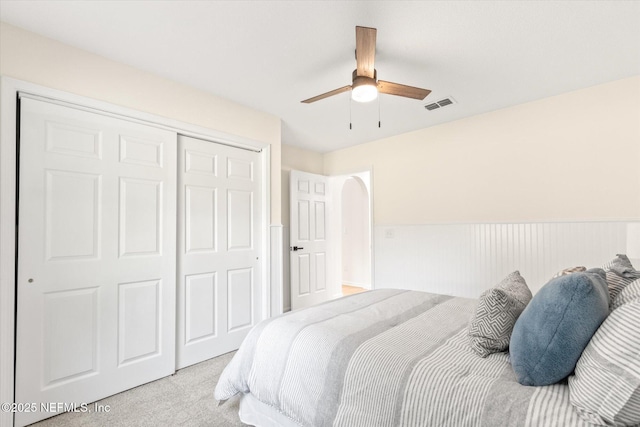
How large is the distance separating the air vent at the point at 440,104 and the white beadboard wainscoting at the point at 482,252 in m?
1.37

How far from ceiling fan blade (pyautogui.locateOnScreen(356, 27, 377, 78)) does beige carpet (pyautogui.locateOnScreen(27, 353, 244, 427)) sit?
2337 millimetres

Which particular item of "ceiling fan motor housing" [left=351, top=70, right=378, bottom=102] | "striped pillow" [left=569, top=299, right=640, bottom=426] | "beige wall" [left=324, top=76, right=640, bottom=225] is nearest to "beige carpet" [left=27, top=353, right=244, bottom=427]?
"striped pillow" [left=569, top=299, right=640, bottom=426]

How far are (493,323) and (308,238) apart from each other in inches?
128

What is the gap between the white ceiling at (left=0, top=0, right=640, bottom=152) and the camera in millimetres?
1737

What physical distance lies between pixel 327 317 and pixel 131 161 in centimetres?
191

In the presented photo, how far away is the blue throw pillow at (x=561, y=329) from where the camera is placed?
962mm

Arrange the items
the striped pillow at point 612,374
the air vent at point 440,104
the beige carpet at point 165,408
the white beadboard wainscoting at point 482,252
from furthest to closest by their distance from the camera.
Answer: the air vent at point 440,104 → the white beadboard wainscoting at point 482,252 → the beige carpet at point 165,408 → the striped pillow at point 612,374

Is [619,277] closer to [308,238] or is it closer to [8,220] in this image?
[8,220]

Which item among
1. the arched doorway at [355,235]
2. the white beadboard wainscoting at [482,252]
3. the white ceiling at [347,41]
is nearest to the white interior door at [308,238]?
the white beadboard wainscoting at [482,252]

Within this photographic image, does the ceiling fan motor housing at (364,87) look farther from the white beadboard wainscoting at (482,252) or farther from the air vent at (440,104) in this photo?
the white beadboard wainscoting at (482,252)

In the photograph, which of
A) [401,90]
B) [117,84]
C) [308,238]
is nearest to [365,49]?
[401,90]

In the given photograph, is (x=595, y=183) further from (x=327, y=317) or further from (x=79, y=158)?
(x=79, y=158)

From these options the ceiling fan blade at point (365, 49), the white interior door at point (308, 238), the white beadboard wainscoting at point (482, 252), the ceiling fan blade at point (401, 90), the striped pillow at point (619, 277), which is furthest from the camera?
the white interior door at point (308, 238)

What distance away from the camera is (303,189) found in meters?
4.35
